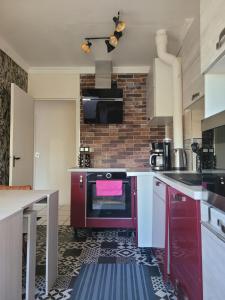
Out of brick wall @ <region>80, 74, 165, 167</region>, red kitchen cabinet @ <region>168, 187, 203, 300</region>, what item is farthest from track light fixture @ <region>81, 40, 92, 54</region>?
red kitchen cabinet @ <region>168, 187, 203, 300</region>

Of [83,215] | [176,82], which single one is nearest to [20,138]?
[83,215]

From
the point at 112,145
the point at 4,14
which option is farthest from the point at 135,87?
the point at 4,14

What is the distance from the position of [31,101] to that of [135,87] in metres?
1.53

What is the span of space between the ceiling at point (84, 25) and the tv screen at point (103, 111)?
1.95 feet

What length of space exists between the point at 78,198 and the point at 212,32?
2.33 m

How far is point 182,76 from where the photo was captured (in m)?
2.76

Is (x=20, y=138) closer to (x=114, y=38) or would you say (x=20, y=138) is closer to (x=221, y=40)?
(x=114, y=38)

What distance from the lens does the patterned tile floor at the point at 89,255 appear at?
6.16 ft

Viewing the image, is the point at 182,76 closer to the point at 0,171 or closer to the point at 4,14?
the point at 4,14

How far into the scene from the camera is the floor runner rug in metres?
1.81

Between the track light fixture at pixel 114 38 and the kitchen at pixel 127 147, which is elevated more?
the track light fixture at pixel 114 38

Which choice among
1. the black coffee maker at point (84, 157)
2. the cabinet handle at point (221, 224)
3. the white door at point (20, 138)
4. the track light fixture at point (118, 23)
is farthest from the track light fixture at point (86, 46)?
the cabinet handle at point (221, 224)

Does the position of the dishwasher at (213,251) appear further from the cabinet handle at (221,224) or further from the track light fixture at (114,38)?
the track light fixture at (114,38)

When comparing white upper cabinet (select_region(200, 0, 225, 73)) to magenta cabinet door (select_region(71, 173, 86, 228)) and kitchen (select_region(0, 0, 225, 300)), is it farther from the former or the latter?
magenta cabinet door (select_region(71, 173, 86, 228))
